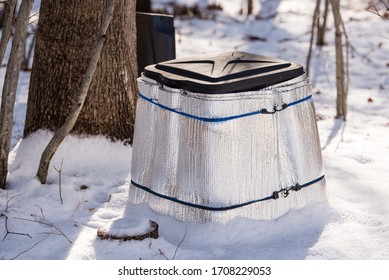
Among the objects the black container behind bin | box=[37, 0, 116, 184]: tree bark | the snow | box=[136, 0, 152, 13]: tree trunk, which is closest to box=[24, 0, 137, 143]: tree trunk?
the snow

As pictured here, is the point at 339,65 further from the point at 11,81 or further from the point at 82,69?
the point at 11,81

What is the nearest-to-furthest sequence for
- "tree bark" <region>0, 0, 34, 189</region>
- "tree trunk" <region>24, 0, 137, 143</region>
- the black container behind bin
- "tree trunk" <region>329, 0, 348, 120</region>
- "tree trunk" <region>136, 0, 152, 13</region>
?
1. "tree bark" <region>0, 0, 34, 189</region>
2. "tree trunk" <region>24, 0, 137, 143</region>
3. the black container behind bin
4. "tree trunk" <region>329, 0, 348, 120</region>
5. "tree trunk" <region>136, 0, 152, 13</region>

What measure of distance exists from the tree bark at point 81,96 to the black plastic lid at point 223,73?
359 millimetres

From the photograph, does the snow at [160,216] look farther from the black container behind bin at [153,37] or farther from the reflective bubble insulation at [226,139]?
the black container behind bin at [153,37]

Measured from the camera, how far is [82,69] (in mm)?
4758

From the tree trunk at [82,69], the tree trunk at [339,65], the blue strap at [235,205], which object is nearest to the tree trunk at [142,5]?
the tree trunk at [339,65]

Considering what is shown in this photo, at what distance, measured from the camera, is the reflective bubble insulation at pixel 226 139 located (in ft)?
12.0

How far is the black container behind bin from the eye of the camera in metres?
5.99

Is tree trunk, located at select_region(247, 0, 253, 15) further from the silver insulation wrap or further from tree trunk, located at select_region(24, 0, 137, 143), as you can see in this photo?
the silver insulation wrap

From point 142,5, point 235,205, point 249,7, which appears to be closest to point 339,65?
point 142,5

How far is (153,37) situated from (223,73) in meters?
2.43

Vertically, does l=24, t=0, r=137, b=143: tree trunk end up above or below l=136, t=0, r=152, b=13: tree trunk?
below

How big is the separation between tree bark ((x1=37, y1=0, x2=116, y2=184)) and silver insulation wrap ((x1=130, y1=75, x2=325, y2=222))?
13.6 inches

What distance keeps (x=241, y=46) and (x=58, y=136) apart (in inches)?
270
